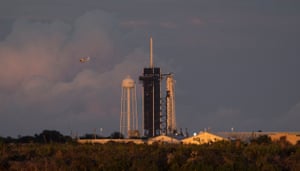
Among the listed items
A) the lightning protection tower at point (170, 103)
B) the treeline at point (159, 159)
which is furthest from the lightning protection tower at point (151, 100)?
the treeline at point (159, 159)

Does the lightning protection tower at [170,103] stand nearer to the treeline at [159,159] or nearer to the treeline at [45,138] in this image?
the treeline at [45,138]

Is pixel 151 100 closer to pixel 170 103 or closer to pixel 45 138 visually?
pixel 170 103

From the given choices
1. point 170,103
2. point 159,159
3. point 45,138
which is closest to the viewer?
point 159,159

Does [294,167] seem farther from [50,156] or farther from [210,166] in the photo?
[50,156]

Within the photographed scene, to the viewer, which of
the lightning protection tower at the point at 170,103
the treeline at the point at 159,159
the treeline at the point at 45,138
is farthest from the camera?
the lightning protection tower at the point at 170,103

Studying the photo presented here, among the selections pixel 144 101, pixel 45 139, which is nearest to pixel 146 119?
pixel 144 101

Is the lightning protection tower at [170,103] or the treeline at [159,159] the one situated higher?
the lightning protection tower at [170,103]

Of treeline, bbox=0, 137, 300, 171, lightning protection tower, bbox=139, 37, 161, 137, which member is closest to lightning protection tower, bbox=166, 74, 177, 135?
lightning protection tower, bbox=139, 37, 161, 137

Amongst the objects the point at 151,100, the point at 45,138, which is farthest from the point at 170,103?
the point at 45,138

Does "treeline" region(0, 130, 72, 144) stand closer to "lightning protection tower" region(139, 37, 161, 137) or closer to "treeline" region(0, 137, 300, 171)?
"lightning protection tower" region(139, 37, 161, 137)
